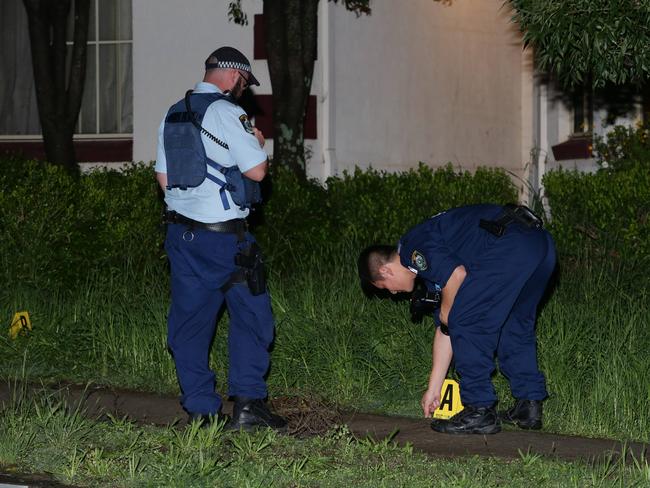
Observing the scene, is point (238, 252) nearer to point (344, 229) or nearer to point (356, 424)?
point (356, 424)

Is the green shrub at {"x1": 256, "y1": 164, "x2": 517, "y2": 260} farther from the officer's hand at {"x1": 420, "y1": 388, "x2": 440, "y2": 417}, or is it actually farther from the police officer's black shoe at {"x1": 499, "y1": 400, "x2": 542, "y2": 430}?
the officer's hand at {"x1": 420, "y1": 388, "x2": 440, "y2": 417}

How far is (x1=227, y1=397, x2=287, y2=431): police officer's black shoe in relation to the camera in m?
7.07

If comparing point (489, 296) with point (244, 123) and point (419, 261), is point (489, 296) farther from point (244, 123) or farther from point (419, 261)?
point (244, 123)

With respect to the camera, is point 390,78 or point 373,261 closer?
point 373,261

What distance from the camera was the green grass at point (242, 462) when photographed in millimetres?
5789

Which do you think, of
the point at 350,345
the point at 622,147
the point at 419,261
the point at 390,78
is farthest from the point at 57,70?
the point at 419,261

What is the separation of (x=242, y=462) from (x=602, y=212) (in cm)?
487

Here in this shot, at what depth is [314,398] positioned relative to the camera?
24.8 ft

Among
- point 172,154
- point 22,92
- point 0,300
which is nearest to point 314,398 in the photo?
point 172,154

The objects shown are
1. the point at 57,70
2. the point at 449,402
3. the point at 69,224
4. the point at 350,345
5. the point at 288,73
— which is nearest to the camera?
the point at 449,402

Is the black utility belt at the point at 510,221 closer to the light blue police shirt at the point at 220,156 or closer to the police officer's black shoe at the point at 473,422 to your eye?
the police officer's black shoe at the point at 473,422

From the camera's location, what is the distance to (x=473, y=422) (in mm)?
6926

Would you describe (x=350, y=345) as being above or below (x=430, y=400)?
above

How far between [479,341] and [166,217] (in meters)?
1.76
